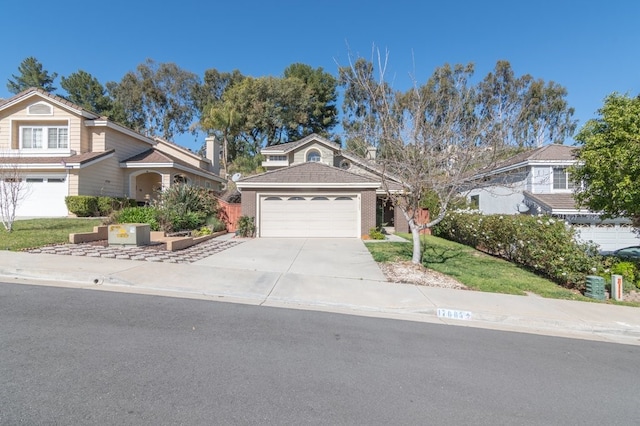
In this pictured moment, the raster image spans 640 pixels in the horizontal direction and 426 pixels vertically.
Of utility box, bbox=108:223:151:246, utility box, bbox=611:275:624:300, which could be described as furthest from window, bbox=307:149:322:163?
utility box, bbox=611:275:624:300

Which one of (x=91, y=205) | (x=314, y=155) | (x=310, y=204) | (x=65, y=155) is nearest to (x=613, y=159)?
(x=310, y=204)

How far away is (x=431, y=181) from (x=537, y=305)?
13.4 ft

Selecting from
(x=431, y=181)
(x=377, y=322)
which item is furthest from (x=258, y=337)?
(x=431, y=181)

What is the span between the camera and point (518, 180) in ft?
64.0

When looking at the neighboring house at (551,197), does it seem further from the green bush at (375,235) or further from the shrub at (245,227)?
the shrub at (245,227)

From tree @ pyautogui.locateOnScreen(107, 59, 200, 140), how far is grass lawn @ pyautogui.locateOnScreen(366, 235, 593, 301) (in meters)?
38.7

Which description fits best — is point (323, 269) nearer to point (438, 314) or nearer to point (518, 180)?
point (438, 314)

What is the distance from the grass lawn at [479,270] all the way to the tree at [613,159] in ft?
8.95

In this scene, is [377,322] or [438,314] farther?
[438,314]

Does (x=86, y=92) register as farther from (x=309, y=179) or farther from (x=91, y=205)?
(x=309, y=179)

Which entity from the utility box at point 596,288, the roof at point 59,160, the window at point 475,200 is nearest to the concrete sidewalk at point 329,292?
the utility box at point 596,288

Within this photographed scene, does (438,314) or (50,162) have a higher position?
(50,162)

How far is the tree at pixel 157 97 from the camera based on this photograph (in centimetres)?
4344

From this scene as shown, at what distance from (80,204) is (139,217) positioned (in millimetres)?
5467
